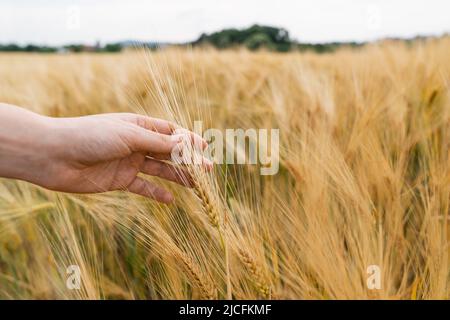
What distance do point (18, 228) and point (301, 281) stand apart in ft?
2.96

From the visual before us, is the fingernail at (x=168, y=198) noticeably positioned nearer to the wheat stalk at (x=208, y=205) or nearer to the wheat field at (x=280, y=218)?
the wheat field at (x=280, y=218)

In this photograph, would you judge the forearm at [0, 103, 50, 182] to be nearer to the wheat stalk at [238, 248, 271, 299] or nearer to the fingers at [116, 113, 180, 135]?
the fingers at [116, 113, 180, 135]

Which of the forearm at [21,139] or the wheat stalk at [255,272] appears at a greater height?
the forearm at [21,139]

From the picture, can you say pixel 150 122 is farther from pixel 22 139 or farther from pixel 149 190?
pixel 22 139

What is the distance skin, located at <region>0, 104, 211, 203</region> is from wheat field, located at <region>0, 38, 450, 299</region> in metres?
0.04

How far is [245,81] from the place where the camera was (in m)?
2.47

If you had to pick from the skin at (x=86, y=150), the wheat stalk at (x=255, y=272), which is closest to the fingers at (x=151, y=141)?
the skin at (x=86, y=150)

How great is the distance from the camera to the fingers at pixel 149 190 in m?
1.06

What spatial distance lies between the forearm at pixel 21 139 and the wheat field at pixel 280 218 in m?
0.13

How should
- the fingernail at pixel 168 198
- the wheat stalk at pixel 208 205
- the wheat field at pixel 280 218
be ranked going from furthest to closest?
the fingernail at pixel 168 198, the wheat field at pixel 280 218, the wheat stalk at pixel 208 205

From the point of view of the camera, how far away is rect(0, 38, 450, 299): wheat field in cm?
95

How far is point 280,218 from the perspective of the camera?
1.15 metres

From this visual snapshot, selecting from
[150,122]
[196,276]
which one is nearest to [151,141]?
[150,122]
